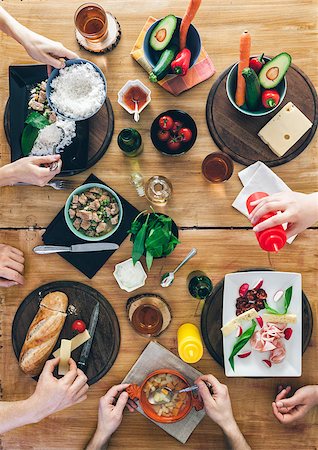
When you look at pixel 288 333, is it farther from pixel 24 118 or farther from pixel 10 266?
pixel 24 118

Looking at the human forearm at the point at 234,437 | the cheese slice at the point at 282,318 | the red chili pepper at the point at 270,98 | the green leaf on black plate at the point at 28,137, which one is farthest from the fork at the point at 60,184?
the human forearm at the point at 234,437

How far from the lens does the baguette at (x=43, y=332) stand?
72.0 inches

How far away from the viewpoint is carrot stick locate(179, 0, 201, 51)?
1.65 meters

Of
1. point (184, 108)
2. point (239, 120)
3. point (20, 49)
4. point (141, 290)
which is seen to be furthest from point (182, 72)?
point (141, 290)

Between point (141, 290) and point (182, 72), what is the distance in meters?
0.86

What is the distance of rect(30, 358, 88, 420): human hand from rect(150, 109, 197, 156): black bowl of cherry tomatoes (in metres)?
0.93

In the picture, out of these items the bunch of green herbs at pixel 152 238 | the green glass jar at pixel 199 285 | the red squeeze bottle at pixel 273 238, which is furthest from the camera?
the green glass jar at pixel 199 285

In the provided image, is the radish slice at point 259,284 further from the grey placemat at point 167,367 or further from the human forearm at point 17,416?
the human forearm at point 17,416

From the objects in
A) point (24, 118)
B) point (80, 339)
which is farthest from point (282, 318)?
point (24, 118)

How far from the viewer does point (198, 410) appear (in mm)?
1847

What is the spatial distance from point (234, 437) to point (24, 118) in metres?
1.49

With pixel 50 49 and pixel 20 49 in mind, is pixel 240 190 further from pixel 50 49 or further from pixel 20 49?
pixel 20 49

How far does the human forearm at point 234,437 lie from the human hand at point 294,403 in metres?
0.17

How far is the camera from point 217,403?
5.89ft
